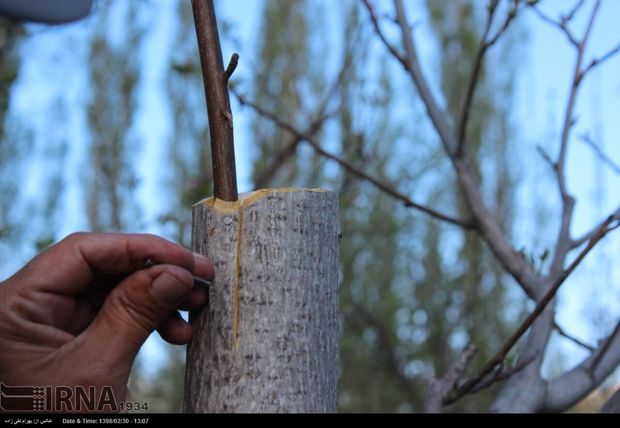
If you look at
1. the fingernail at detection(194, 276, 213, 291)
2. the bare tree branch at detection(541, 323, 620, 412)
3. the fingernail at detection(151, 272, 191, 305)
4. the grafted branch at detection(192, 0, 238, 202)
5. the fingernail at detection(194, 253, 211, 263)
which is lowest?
the bare tree branch at detection(541, 323, 620, 412)

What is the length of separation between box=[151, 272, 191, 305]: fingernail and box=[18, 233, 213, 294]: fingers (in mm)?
27

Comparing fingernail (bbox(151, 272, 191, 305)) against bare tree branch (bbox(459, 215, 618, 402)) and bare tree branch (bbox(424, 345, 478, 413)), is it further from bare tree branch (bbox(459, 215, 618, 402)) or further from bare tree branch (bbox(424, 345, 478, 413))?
bare tree branch (bbox(424, 345, 478, 413))

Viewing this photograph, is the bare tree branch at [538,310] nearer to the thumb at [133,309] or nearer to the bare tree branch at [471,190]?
the bare tree branch at [471,190]

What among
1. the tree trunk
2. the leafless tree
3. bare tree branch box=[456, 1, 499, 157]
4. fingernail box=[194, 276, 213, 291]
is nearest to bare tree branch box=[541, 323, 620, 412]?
the leafless tree

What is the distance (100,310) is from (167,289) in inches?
4.6

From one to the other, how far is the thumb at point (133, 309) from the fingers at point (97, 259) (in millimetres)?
23

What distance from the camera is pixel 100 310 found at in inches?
41.5

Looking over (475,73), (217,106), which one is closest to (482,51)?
(475,73)

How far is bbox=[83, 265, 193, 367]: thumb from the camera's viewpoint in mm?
1007

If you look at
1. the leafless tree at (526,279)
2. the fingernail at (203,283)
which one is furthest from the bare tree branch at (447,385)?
the fingernail at (203,283)

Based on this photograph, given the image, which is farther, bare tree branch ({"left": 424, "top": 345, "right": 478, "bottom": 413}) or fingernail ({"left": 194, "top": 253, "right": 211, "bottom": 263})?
bare tree branch ({"left": 424, "top": 345, "right": 478, "bottom": 413})

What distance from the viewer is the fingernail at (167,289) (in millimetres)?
1002
